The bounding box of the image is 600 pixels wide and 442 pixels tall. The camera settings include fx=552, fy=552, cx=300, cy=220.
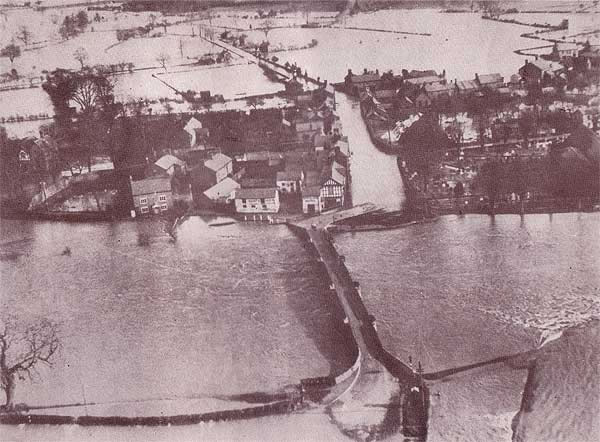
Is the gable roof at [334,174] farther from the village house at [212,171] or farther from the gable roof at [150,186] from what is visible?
the gable roof at [150,186]

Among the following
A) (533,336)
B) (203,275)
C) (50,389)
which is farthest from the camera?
(203,275)

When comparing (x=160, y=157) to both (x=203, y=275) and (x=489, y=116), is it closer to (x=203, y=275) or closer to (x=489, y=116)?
(x=203, y=275)

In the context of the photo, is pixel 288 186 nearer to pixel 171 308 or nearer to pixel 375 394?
pixel 171 308

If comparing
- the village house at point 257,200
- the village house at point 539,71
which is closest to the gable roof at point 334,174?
the village house at point 257,200

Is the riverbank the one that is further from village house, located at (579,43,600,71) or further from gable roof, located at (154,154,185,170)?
gable roof, located at (154,154,185,170)

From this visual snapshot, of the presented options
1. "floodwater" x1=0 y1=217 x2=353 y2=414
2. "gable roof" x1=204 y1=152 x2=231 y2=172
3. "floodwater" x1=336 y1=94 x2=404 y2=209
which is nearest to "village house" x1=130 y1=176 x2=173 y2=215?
"floodwater" x1=0 y1=217 x2=353 y2=414

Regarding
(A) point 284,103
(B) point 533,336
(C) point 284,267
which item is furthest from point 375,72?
(B) point 533,336
